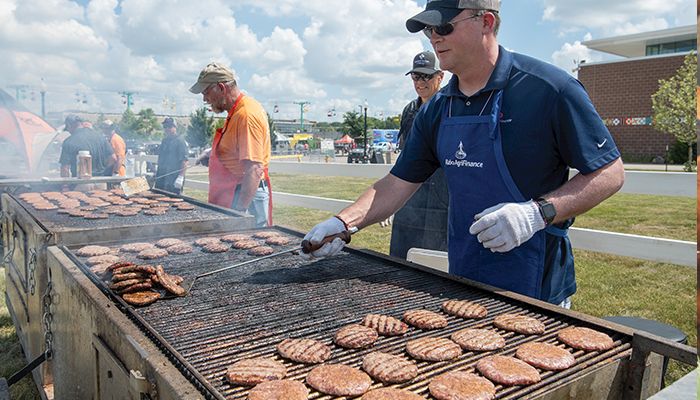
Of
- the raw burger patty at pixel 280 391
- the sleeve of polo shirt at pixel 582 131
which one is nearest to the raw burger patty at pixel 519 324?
the sleeve of polo shirt at pixel 582 131

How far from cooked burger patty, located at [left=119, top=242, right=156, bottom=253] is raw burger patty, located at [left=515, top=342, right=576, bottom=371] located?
2396 mm

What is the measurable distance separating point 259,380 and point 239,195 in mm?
3264

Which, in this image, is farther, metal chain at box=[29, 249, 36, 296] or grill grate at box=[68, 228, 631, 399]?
metal chain at box=[29, 249, 36, 296]

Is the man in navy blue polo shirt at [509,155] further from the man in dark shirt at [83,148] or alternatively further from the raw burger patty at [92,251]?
the man in dark shirt at [83,148]

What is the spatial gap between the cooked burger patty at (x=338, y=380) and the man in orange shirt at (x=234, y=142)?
3165mm

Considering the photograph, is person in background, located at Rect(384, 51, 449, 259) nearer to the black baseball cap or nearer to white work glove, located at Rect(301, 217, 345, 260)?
the black baseball cap

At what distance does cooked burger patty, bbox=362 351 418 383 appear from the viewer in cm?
152

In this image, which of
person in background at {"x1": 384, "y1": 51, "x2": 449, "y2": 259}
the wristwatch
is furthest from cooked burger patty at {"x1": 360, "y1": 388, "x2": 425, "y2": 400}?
person in background at {"x1": 384, "y1": 51, "x2": 449, "y2": 259}

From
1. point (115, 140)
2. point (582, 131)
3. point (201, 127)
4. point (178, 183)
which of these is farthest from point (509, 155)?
point (201, 127)

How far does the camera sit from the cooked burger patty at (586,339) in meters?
1.70

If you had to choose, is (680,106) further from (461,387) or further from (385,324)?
(461,387)

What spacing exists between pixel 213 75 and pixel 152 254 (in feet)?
7.05

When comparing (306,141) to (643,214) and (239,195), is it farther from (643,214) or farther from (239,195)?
(239,195)

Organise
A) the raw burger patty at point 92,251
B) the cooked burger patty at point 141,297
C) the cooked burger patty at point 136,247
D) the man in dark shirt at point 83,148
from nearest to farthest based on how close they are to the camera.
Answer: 1. the cooked burger patty at point 141,297
2. the raw burger patty at point 92,251
3. the cooked burger patty at point 136,247
4. the man in dark shirt at point 83,148
